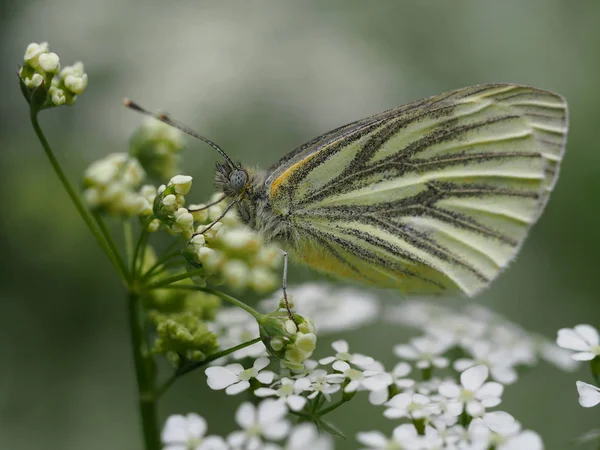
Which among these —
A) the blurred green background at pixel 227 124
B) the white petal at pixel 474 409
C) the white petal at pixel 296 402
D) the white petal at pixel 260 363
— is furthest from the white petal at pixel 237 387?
the blurred green background at pixel 227 124

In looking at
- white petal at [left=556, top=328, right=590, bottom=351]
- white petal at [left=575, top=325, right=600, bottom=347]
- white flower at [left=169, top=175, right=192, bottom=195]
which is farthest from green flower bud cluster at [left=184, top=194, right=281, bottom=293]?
white petal at [left=575, top=325, right=600, bottom=347]

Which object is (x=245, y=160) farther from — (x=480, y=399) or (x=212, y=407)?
(x=480, y=399)

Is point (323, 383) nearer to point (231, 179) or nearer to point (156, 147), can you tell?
point (231, 179)

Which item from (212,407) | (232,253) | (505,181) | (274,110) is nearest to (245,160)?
(274,110)

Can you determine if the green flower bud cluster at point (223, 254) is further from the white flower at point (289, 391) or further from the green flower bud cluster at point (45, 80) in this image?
the green flower bud cluster at point (45, 80)

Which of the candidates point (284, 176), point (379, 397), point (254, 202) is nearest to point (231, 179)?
point (254, 202)

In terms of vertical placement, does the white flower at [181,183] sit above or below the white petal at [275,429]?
above
